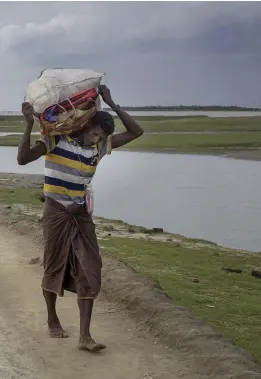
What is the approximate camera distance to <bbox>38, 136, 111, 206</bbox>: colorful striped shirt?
A: 4684mm

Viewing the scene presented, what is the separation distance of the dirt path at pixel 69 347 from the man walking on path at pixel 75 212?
21 centimetres

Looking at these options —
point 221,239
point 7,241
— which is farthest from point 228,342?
point 221,239

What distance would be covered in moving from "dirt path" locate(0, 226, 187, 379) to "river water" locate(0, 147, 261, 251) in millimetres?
9361

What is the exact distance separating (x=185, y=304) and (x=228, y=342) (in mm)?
1714

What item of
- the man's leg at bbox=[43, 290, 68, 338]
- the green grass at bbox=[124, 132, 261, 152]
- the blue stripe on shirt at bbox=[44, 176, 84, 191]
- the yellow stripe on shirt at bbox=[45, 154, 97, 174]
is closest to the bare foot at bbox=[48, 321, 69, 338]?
the man's leg at bbox=[43, 290, 68, 338]

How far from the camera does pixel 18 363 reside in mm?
4527

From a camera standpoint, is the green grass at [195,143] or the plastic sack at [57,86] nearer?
the plastic sack at [57,86]

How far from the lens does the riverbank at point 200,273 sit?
243 inches

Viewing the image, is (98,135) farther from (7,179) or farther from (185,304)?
(7,179)

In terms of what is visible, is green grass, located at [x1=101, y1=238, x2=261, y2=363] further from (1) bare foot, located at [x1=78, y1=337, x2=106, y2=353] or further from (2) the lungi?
(2) the lungi

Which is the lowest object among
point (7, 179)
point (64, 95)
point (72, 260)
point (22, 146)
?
point (7, 179)

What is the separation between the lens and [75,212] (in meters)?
4.81

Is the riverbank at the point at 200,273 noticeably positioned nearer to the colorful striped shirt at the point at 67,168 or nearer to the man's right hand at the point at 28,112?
the colorful striped shirt at the point at 67,168

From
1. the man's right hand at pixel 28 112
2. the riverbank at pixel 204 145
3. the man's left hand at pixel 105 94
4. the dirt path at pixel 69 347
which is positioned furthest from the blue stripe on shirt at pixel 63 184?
the riverbank at pixel 204 145
